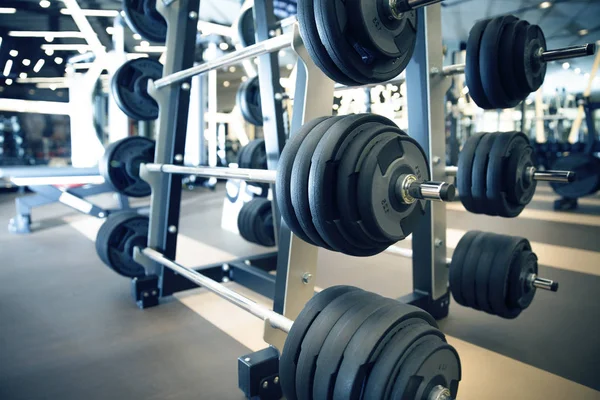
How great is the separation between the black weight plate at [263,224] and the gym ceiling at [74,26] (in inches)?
50.3

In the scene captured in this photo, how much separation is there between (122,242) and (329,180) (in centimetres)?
136

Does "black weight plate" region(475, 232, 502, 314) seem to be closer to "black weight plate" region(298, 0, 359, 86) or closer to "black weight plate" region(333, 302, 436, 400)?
"black weight plate" region(333, 302, 436, 400)

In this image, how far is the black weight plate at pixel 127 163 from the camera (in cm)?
173

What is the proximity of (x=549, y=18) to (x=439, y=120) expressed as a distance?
5.07 metres

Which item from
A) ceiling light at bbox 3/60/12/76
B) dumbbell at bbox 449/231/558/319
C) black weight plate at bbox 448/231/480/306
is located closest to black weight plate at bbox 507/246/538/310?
dumbbell at bbox 449/231/558/319

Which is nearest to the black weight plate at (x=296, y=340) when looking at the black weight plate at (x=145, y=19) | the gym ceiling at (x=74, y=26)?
the black weight plate at (x=145, y=19)

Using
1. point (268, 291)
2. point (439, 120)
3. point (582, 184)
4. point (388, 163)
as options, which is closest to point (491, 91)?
point (439, 120)

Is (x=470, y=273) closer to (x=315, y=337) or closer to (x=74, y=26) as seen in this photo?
(x=315, y=337)

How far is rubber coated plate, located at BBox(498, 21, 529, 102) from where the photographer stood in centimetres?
112

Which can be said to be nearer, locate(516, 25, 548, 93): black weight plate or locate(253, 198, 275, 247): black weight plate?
locate(516, 25, 548, 93): black weight plate

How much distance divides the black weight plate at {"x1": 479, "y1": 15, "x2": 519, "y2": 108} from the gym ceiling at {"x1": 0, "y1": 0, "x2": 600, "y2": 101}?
2.05 meters

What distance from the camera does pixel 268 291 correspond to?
5.46 feet

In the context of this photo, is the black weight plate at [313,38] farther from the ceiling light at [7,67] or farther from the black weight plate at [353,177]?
the ceiling light at [7,67]

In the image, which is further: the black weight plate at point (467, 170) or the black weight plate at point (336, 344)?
the black weight plate at point (467, 170)
